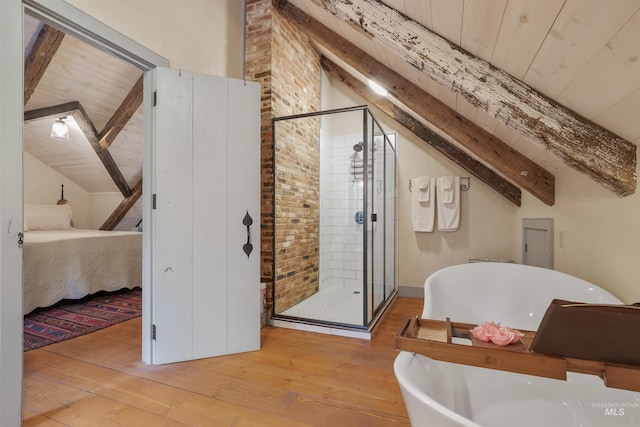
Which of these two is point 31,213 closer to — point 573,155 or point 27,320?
point 27,320

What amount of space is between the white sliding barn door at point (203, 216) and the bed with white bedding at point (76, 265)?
192cm

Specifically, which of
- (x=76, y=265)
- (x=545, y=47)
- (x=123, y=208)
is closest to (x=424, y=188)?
(x=545, y=47)

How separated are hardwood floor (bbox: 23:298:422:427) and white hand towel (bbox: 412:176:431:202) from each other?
72.7 inches

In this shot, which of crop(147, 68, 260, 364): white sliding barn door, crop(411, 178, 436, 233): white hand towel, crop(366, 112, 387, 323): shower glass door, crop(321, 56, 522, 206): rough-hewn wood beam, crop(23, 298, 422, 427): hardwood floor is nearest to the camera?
crop(23, 298, 422, 427): hardwood floor

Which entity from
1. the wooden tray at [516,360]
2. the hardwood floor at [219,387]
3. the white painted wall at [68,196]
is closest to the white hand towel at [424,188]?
the hardwood floor at [219,387]

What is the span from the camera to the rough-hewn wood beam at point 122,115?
3530 mm

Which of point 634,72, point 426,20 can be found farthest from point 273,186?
point 634,72

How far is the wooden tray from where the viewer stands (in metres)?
0.69

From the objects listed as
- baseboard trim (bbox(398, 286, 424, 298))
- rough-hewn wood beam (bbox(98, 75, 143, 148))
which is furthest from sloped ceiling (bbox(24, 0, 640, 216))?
rough-hewn wood beam (bbox(98, 75, 143, 148))

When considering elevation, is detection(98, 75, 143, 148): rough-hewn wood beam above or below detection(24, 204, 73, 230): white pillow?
above

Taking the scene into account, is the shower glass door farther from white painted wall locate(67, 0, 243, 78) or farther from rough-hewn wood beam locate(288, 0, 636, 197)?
white painted wall locate(67, 0, 243, 78)

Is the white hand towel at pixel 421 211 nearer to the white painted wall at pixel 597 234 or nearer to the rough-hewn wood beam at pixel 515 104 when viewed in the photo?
the white painted wall at pixel 597 234

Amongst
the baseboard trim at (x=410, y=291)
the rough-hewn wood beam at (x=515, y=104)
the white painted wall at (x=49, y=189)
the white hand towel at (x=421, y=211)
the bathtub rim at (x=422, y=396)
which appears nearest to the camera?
the bathtub rim at (x=422, y=396)

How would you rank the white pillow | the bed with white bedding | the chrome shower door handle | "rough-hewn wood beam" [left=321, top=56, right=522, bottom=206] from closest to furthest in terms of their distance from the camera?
the chrome shower door handle < the bed with white bedding < "rough-hewn wood beam" [left=321, top=56, right=522, bottom=206] < the white pillow
